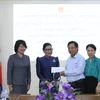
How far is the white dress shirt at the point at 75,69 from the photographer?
3.42 meters

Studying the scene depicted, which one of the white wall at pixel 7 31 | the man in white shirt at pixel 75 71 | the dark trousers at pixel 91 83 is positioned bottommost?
the dark trousers at pixel 91 83

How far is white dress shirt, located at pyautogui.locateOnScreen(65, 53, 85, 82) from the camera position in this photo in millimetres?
3416

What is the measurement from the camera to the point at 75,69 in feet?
11.2

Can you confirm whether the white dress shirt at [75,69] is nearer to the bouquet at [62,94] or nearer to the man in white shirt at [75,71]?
the man in white shirt at [75,71]

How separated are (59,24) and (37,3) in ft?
2.08

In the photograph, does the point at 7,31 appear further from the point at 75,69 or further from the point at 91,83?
the point at 91,83

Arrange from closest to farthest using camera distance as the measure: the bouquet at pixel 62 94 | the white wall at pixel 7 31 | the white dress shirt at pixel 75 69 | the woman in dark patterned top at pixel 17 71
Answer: the bouquet at pixel 62 94 → the white dress shirt at pixel 75 69 → the woman in dark patterned top at pixel 17 71 → the white wall at pixel 7 31

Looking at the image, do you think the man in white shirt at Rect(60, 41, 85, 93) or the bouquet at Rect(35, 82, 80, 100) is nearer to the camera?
the bouquet at Rect(35, 82, 80, 100)

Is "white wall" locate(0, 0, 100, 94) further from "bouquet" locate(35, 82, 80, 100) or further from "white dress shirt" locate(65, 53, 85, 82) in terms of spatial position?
"bouquet" locate(35, 82, 80, 100)

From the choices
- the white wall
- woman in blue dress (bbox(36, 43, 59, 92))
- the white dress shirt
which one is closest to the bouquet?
the white dress shirt

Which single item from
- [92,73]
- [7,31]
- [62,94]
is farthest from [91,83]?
[7,31]

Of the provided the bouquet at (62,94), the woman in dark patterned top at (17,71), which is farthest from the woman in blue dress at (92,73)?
the bouquet at (62,94)

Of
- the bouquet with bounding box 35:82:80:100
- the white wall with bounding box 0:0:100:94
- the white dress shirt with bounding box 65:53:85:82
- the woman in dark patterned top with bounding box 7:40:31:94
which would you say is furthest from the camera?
the white wall with bounding box 0:0:100:94

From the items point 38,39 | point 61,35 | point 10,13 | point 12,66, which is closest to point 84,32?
point 61,35
